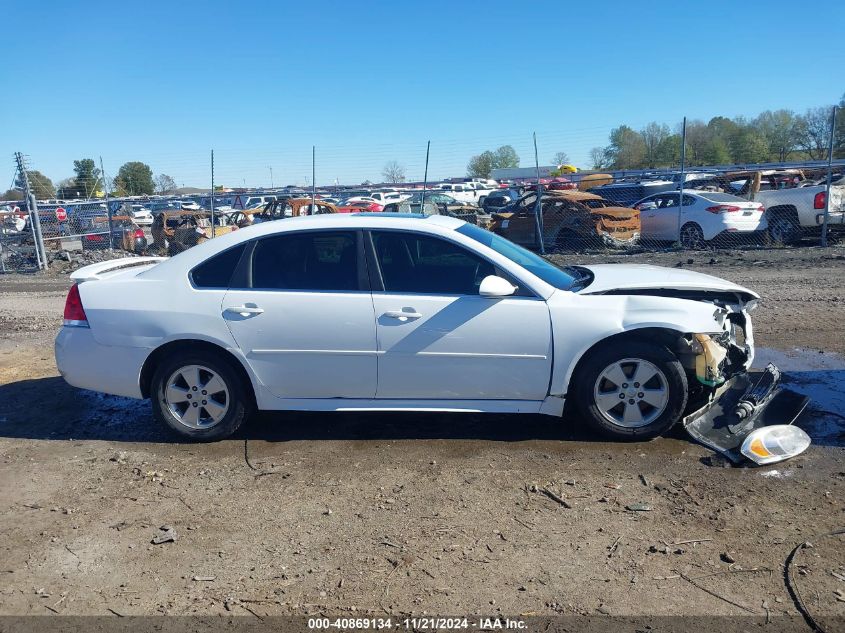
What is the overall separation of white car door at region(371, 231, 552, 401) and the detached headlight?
4.38ft

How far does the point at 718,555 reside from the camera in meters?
3.46

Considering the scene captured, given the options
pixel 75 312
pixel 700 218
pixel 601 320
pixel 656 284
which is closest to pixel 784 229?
pixel 700 218

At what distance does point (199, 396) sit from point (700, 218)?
1265cm

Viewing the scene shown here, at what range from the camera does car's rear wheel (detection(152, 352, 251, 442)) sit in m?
4.99

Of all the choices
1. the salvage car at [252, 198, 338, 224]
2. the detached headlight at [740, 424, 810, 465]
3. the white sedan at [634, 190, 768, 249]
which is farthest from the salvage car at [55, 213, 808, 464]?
the salvage car at [252, 198, 338, 224]

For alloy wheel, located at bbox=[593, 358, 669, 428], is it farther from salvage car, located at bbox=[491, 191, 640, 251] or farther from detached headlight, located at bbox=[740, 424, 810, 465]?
salvage car, located at bbox=[491, 191, 640, 251]

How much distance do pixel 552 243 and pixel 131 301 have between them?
12.1 meters

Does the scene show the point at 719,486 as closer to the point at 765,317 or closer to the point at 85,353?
the point at 85,353

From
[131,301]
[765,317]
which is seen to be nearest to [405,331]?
[131,301]

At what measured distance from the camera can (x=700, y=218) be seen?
1492cm

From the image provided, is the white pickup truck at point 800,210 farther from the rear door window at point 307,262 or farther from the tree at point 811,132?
the tree at point 811,132

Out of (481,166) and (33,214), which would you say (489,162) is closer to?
(481,166)

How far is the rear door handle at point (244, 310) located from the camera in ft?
16.0

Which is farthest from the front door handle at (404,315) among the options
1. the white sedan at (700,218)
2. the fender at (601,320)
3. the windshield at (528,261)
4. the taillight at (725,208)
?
the taillight at (725,208)
